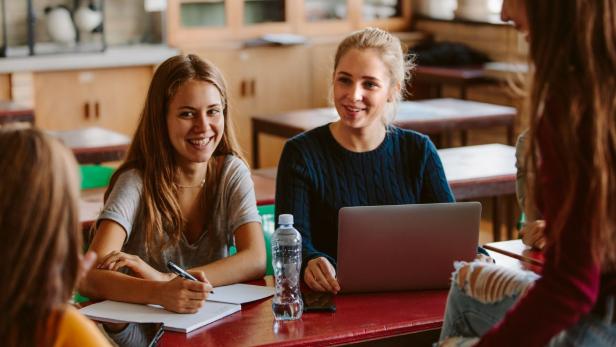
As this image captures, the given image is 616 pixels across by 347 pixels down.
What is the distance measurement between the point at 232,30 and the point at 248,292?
5018 mm

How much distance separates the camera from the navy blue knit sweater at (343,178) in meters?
2.62

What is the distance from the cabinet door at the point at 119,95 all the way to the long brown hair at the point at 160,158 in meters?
4.13

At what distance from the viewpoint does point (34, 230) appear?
1.35m

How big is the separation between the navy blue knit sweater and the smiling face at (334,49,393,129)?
3.2 inches

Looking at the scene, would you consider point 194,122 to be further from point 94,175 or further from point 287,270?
point 94,175

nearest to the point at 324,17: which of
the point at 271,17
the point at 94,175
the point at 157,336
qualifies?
the point at 271,17

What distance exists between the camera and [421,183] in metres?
2.69

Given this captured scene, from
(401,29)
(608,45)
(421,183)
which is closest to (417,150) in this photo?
(421,183)

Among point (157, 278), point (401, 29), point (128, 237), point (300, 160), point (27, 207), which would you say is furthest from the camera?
point (401, 29)

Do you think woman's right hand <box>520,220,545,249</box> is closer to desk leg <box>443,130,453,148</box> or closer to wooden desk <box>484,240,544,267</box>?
wooden desk <box>484,240,544,267</box>

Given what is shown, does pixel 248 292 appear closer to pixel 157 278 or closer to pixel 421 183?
pixel 157 278

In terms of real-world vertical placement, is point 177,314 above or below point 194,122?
below

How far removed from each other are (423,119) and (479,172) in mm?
1357

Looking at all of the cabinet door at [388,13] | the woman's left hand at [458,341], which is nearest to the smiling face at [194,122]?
the woman's left hand at [458,341]
